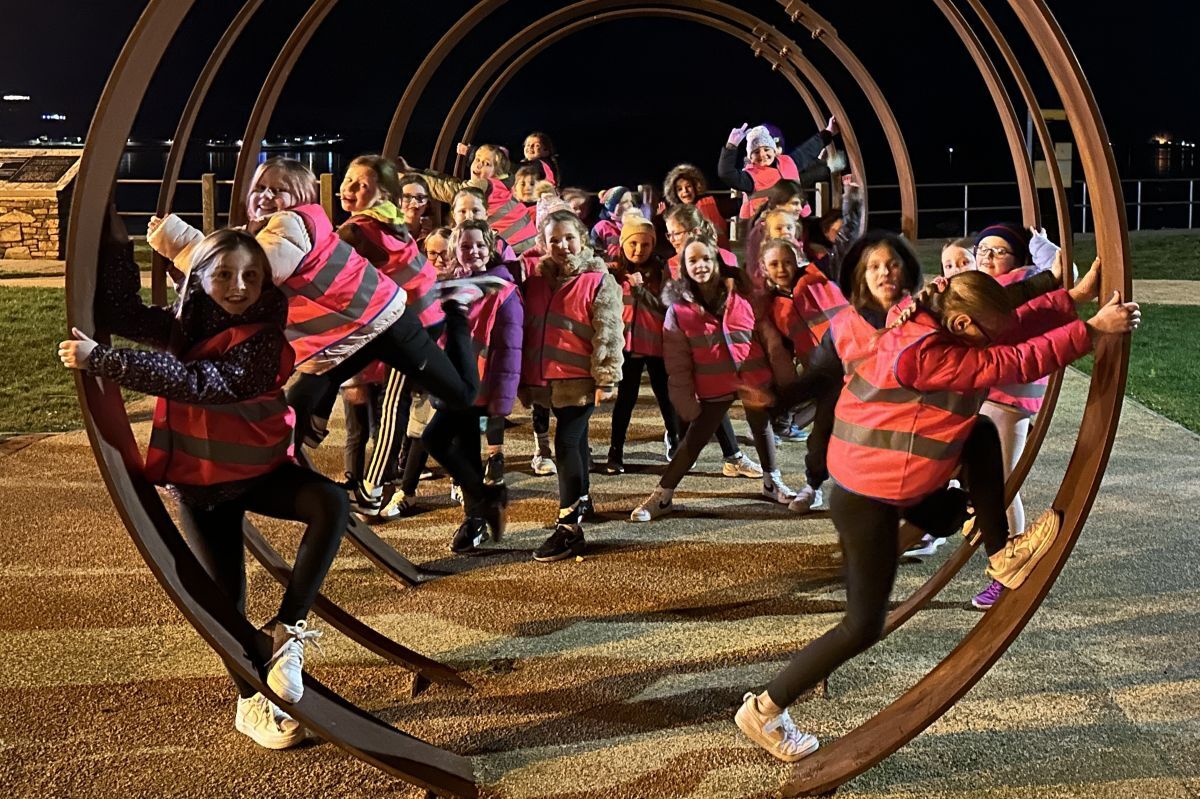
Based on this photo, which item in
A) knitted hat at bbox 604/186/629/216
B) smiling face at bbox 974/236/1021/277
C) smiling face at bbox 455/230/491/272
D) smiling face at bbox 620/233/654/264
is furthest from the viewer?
knitted hat at bbox 604/186/629/216

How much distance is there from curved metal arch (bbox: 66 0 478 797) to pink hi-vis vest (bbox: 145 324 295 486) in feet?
0.39

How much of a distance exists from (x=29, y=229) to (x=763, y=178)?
15802 mm

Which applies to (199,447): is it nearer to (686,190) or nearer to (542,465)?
(542,465)

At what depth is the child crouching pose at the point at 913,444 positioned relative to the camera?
3309 millimetres

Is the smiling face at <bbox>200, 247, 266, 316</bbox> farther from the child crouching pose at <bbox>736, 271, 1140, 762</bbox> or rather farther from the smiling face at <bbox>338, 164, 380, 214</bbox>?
the smiling face at <bbox>338, 164, 380, 214</bbox>

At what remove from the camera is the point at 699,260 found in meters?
6.41

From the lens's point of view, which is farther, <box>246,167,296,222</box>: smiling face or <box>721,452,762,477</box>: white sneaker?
<box>721,452,762,477</box>: white sneaker

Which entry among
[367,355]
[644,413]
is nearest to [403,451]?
[644,413]

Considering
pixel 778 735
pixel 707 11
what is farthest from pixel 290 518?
pixel 707 11

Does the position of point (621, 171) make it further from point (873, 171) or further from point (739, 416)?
point (739, 416)

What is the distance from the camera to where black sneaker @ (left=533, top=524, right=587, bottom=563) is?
5727 millimetres

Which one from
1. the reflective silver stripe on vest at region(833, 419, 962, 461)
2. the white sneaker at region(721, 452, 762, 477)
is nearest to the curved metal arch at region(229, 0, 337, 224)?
the reflective silver stripe on vest at region(833, 419, 962, 461)

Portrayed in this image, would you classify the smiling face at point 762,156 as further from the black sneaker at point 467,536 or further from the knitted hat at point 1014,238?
the black sneaker at point 467,536

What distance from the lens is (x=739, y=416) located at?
31.0ft
